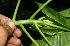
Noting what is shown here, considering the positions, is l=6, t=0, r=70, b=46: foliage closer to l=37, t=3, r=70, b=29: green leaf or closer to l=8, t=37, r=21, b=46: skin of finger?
l=37, t=3, r=70, b=29: green leaf

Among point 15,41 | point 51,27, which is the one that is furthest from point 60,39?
point 15,41

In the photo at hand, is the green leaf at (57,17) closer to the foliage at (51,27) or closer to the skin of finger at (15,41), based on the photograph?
the foliage at (51,27)

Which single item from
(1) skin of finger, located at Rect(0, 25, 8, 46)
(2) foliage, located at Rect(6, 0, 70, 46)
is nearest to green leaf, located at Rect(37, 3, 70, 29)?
(2) foliage, located at Rect(6, 0, 70, 46)

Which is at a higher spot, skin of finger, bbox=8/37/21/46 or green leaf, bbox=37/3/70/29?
skin of finger, bbox=8/37/21/46

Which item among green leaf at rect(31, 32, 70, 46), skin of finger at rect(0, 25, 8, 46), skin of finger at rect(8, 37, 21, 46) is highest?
skin of finger at rect(8, 37, 21, 46)

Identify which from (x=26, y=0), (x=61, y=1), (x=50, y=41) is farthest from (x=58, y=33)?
(x=26, y=0)

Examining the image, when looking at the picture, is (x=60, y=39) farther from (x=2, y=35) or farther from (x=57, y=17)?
(x=2, y=35)

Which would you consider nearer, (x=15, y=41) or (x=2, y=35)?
(x=2, y=35)

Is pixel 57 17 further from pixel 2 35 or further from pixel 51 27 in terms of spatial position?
pixel 2 35

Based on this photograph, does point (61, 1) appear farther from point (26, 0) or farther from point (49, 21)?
point (49, 21)
